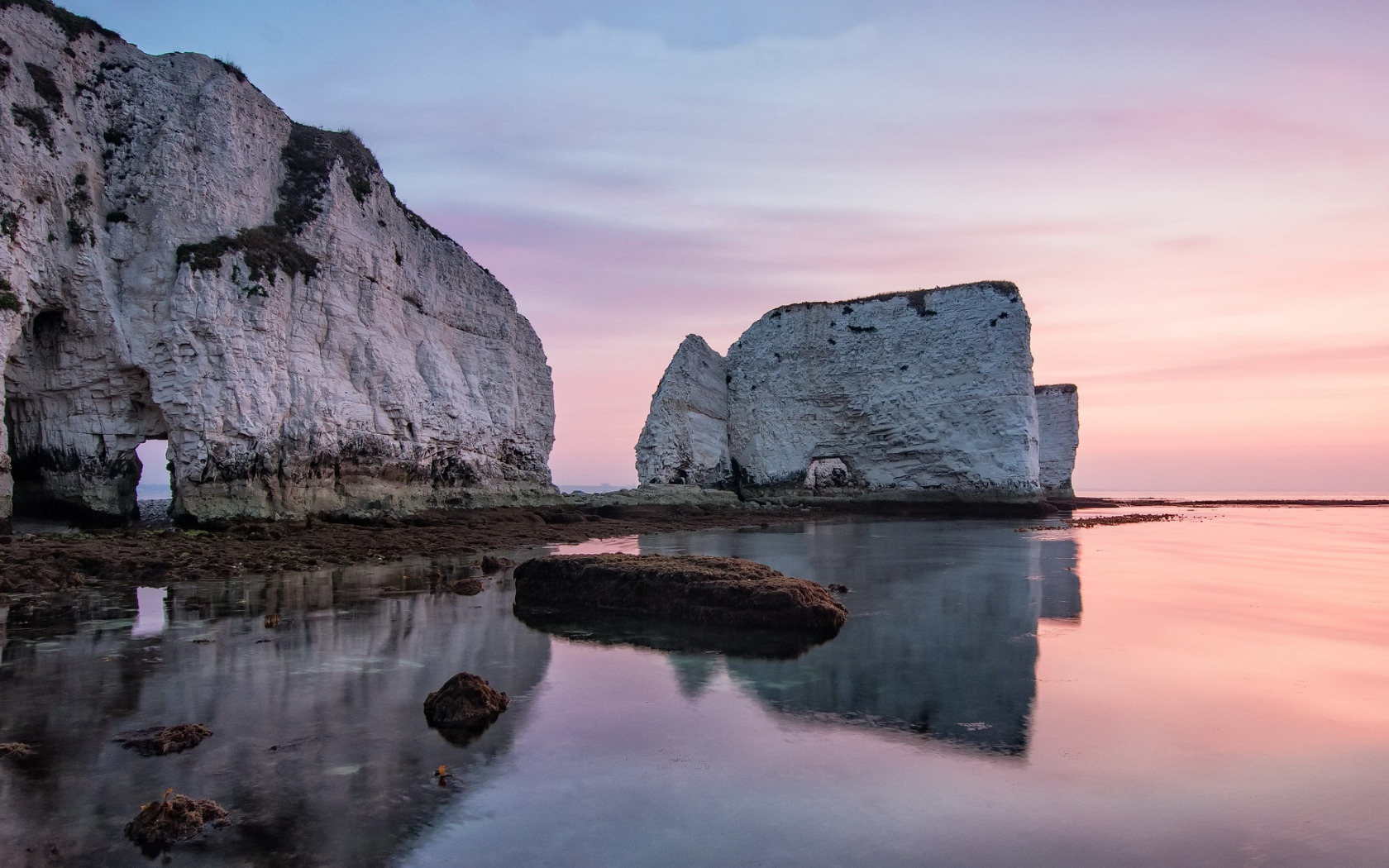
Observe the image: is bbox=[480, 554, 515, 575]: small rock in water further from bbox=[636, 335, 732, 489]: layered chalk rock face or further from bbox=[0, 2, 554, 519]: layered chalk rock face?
bbox=[636, 335, 732, 489]: layered chalk rock face

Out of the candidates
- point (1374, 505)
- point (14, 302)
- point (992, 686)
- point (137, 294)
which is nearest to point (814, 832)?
point (992, 686)

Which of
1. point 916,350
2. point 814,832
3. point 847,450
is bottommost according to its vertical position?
point 814,832

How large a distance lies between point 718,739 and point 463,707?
66.3 inches

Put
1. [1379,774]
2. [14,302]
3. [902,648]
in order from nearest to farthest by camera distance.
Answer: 1. [1379,774]
2. [902,648]
3. [14,302]

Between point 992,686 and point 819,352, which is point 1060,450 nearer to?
point 819,352

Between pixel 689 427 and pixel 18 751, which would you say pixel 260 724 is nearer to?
pixel 18 751

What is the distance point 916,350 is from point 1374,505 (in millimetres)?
45746

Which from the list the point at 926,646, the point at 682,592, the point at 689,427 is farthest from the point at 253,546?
the point at 689,427

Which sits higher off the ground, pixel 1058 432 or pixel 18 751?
pixel 1058 432

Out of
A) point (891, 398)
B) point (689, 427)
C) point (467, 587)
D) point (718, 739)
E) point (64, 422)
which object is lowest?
point (718, 739)

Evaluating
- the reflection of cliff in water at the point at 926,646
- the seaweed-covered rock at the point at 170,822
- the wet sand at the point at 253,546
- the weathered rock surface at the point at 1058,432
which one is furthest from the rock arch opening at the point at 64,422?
the weathered rock surface at the point at 1058,432

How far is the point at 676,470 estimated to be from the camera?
1544 inches

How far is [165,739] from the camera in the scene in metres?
4.77

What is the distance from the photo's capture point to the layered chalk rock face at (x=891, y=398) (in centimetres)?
3625
